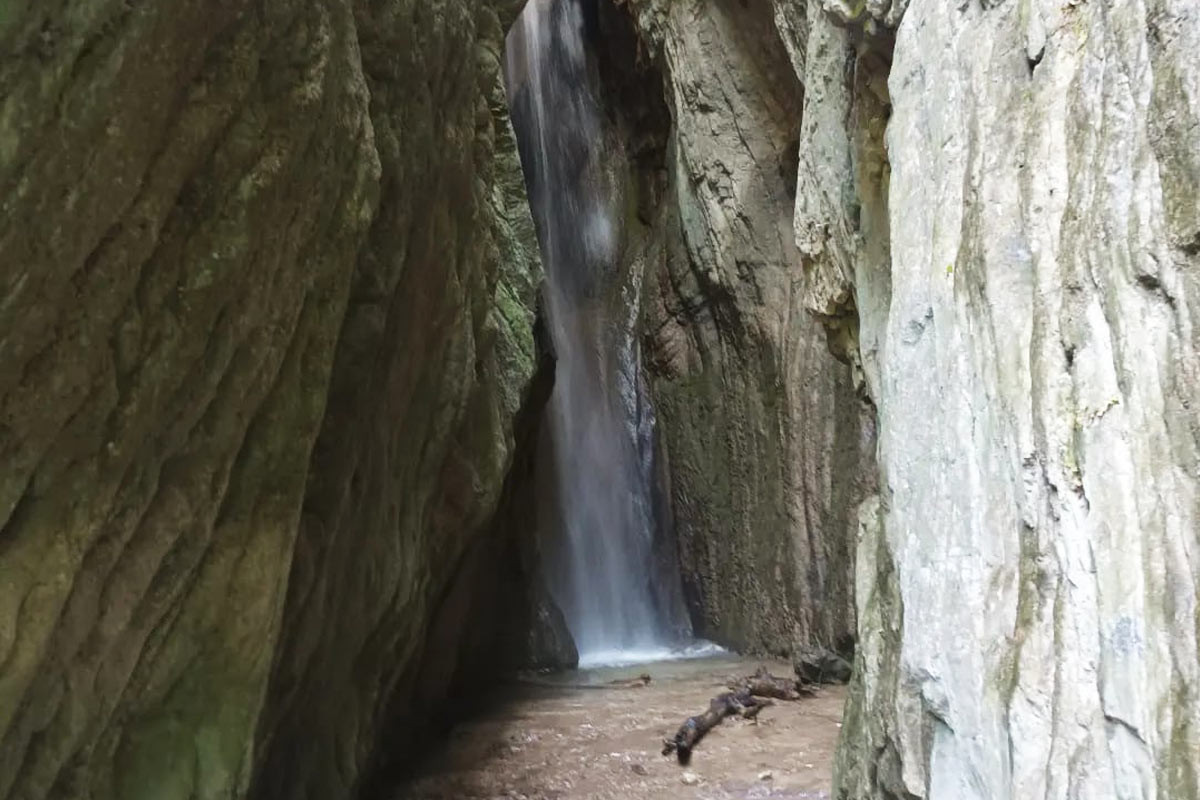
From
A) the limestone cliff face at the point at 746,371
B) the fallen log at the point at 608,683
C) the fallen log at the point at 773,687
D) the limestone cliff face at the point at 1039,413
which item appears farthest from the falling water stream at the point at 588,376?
the limestone cliff face at the point at 1039,413

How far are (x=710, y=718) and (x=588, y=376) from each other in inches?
353

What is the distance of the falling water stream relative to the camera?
48.1 feet

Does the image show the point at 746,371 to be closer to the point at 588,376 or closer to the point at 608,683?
the point at 588,376

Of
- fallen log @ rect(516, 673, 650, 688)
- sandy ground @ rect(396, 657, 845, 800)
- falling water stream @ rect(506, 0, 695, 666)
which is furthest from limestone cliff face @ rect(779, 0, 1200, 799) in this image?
falling water stream @ rect(506, 0, 695, 666)

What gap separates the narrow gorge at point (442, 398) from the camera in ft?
8.01

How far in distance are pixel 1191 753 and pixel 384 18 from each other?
179 inches

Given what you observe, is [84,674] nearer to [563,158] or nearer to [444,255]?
[444,255]

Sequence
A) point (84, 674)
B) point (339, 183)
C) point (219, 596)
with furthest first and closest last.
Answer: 1. point (339, 183)
2. point (219, 596)
3. point (84, 674)

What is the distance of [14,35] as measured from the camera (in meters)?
2.42

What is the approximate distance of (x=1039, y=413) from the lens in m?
2.80

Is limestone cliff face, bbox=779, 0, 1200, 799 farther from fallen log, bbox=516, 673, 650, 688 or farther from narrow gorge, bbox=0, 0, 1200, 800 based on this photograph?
fallen log, bbox=516, 673, 650, 688

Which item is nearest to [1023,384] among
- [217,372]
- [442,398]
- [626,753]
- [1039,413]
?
[1039,413]

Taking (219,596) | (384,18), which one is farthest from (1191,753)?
(384,18)

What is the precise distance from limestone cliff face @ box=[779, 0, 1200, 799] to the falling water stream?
939 centimetres
